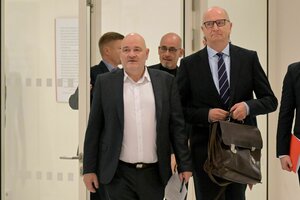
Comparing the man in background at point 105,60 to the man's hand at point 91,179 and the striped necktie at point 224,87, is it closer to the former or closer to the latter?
the man's hand at point 91,179

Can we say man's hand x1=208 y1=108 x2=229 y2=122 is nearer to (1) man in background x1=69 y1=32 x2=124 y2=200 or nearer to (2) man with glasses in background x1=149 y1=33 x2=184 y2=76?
(2) man with glasses in background x1=149 y1=33 x2=184 y2=76

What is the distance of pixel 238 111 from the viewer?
253cm

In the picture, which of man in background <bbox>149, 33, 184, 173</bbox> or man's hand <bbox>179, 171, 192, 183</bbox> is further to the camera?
man in background <bbox>149, 33, 184, 173</bbox>

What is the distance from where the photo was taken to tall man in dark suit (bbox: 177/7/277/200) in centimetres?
263

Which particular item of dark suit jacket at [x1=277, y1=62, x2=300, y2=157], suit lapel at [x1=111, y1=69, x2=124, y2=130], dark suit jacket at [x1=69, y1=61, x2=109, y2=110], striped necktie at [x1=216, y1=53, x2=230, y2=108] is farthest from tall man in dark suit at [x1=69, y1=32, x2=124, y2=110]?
dark suit jacket at [x1=277, y1=62, x2=300, y2=157]

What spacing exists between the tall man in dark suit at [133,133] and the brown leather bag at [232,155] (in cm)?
17

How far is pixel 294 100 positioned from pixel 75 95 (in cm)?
174

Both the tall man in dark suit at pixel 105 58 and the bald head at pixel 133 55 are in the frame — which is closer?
the bald head at pixel 133 55

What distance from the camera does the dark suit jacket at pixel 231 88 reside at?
8.71ft

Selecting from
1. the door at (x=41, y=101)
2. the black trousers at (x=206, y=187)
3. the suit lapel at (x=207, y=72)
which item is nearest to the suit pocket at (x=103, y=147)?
the black trousers at (x=206, y=187)

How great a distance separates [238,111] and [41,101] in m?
1.82

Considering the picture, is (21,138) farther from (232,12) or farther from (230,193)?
(232,12)

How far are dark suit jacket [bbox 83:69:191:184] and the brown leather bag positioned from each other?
17cm

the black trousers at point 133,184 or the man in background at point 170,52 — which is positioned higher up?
the man in background at point 170,52
